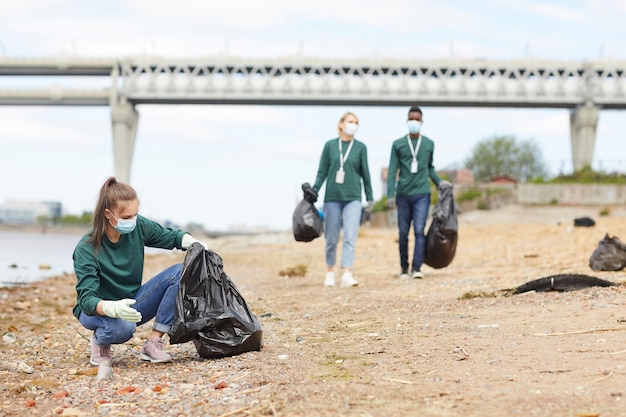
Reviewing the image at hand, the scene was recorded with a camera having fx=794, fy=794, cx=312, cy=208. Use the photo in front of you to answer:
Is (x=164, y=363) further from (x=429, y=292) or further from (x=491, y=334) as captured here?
(x=429, y=292)

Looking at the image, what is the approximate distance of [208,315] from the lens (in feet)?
15.3

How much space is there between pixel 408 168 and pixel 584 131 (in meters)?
40.0

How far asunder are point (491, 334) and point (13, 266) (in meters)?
13.8

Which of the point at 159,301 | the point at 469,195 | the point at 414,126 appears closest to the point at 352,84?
the point at 469,195

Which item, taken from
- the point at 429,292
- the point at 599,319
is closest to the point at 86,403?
the point at 599,319

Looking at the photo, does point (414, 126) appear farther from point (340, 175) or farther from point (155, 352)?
point (155, 352)

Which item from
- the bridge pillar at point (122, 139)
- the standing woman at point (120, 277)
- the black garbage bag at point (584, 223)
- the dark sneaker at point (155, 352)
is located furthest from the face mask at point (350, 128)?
the bridge pillar at point (122, 139)

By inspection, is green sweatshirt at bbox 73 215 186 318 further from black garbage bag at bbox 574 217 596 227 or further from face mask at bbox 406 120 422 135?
black garbage bag at bbox 574 217 596 227

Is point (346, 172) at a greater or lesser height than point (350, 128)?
lesser

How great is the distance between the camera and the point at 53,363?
504cm

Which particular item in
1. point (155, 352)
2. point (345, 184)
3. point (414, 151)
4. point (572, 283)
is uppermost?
point (414, 151)

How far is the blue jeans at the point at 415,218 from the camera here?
→ 359 inches

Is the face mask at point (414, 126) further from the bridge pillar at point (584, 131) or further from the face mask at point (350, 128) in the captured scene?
the bridge pillar at point (584, 131)

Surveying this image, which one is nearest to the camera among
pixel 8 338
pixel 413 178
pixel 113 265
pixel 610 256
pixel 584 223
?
pixel 113 265
